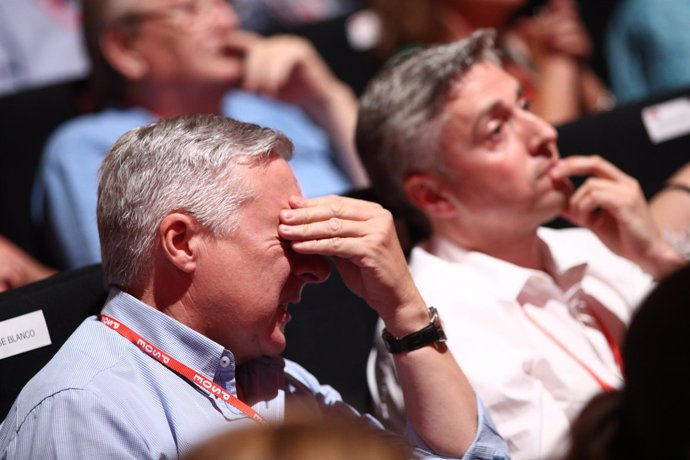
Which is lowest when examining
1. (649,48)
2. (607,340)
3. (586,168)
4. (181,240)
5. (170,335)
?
(607,340)

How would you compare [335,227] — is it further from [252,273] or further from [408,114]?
[408,114]

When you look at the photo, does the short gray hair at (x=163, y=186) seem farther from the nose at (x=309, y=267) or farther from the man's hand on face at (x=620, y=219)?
the man's hand on face at (x=620, y=219)

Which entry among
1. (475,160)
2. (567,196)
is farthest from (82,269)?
(567,196)

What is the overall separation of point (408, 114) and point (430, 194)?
180 millimetres

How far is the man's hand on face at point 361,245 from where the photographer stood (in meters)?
1.49

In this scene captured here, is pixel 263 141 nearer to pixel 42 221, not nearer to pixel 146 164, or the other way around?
pixel 146 164

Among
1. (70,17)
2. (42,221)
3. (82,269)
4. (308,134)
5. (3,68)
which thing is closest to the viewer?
(82,269)

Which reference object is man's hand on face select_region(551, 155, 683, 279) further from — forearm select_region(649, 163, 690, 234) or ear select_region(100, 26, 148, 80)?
ear select_region(100, 26, 148, 80)

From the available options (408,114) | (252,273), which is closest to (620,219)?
(408,114)

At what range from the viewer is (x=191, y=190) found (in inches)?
56.4

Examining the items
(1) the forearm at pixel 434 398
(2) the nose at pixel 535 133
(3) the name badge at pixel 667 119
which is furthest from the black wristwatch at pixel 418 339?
(3) the name badge at pixel 667 119

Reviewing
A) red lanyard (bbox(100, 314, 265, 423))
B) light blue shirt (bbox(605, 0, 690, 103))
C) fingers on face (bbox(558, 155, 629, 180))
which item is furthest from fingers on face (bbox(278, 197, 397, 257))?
light blue shirt (bbox(605, 0, 690, 103))

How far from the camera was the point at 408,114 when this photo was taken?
1998 millimetres

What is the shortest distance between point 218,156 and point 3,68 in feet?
→ 8.23
